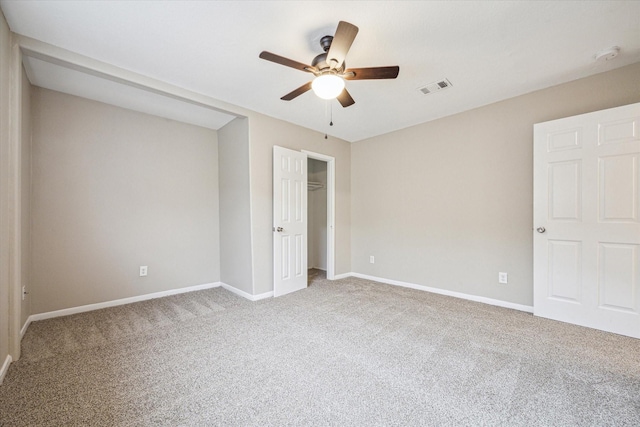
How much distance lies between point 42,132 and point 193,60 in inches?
77.0

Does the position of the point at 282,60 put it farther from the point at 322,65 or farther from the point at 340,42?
the point at 340,42

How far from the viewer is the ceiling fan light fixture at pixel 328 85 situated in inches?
79.2

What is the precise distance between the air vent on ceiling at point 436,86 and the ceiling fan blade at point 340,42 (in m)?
1.30

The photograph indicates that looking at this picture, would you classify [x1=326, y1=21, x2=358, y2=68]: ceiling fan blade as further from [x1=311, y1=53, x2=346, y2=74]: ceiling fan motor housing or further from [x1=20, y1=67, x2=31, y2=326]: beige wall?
[x1=20, y1=67, x2=31, y2=326]: beige wall

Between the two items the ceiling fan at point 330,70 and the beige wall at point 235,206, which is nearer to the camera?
the ceiling fan at point 330,70

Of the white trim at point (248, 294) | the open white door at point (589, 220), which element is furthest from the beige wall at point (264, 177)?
the open white door at point (589, 220)

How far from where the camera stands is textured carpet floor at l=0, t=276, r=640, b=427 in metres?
1.46

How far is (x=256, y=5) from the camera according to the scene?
1737mm

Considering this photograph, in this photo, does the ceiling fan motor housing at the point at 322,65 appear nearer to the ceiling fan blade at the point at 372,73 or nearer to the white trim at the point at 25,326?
the ceiling fan blade at the point at 372,73

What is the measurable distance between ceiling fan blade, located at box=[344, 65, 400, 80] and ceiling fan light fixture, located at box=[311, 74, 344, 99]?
8cm

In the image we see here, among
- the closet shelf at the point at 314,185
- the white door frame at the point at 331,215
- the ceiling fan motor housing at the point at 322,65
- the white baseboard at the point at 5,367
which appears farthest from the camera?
the closet shelf at the point at 314,185

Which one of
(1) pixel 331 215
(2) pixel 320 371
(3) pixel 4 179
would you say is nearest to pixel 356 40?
(2) pixel 320 371

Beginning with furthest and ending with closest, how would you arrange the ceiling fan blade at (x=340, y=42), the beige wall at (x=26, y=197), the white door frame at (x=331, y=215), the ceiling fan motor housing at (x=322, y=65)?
the white door frame at (x=331, y=215), the beige wall at (x=26, y=197), the ceiling fan motor housing at (x=322, y=65), the ceiling fan blade at (x=340, y=42)

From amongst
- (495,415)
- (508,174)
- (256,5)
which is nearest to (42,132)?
(256,5)
